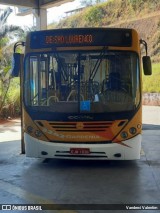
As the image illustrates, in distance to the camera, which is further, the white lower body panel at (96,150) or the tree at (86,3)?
the tree at (86,3)

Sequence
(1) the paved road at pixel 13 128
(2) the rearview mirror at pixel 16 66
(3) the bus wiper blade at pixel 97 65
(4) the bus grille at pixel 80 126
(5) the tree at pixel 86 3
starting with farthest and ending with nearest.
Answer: (5) the tree at pixel 86 3
(1) the paved road at pixel 13 128
(2) the rearview mirror at pixel 16 66
(3) the bus wiper blade at pixel 97 65
(4) the bus grille at pixel 80 126

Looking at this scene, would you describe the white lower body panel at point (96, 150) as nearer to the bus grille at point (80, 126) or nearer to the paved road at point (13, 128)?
the bus grille at point (80, 126)

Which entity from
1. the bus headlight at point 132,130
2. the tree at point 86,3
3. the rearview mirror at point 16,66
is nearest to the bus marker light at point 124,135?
the bus headlight at point 132,130

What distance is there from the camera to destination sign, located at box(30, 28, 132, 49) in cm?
754

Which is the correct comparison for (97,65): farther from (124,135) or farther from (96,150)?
(96,150)

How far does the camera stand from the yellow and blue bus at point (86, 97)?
24.2ft

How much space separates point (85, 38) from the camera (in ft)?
24.9

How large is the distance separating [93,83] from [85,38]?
945 millimetres

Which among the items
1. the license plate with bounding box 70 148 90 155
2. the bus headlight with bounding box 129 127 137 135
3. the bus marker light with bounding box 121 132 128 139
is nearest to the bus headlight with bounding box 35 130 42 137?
the license plate with bounding box 70 148 90 155

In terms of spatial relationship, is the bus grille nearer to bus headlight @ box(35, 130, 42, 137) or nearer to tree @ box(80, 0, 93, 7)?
bus headlight @ box(35, 130, 42, 137)

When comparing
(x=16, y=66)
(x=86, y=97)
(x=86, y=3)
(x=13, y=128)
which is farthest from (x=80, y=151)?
(x=86, y=3)

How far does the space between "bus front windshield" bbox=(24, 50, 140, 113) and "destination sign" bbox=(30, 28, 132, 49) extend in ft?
0.63

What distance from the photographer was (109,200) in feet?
18.5

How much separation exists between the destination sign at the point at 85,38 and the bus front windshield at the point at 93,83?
0.63ft
